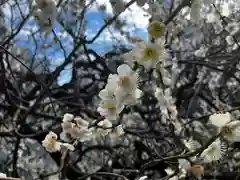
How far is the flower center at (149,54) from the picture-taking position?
133 centimetres

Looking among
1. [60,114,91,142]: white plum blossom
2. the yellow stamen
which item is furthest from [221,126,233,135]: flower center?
[60,114,91,142]: white plum blossom

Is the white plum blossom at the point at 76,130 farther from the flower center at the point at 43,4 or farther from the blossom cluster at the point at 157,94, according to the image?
the flower center at the point at 43,4

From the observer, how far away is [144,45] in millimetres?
1427

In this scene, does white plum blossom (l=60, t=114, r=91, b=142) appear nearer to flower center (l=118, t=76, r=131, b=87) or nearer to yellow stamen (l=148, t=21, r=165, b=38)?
flower center (l=118, t=76, r=131, b=87)

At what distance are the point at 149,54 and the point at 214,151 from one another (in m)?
0.33

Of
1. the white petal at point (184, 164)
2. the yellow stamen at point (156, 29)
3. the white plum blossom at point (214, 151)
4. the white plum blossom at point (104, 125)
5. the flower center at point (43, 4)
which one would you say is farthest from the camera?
the white plum blossom at point (104, 125)

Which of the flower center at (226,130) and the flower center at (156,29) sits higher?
the flower center at (156,29)

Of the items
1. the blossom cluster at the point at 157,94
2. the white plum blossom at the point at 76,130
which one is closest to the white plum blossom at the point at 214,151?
the blossom cluster at the point at 157,94

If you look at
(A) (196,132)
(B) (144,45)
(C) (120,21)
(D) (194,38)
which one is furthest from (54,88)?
(B) (144,45)

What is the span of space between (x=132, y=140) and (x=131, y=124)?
1.35 feet

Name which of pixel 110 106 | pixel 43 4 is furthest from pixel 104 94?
pixel 43 4

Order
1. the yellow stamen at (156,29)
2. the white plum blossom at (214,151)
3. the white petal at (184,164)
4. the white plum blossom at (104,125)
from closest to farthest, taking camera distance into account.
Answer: the white plum blossom at (214,151) < the yellow stamen at (156,29) < the white petal at (184,164) < the white plum blossom at (104,125)

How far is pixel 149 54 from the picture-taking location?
133 centimetres

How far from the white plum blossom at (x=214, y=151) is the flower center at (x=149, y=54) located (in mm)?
298
